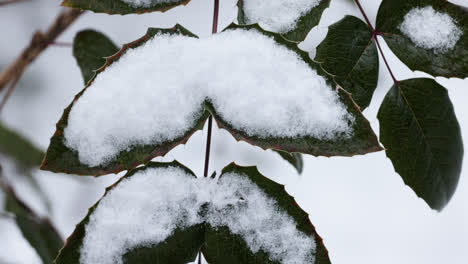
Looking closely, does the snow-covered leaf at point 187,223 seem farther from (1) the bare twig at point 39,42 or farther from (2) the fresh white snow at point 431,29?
(1) the bare twig at point 39,42

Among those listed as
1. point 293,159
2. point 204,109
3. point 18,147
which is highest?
point 204,109

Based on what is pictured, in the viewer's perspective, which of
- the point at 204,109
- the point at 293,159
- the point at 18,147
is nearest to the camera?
the point at 204,109

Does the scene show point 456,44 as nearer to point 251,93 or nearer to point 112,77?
point 251,93

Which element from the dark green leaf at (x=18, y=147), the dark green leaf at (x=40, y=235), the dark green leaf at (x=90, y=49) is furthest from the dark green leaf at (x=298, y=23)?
the dark green leaf at (x=18, y=147)

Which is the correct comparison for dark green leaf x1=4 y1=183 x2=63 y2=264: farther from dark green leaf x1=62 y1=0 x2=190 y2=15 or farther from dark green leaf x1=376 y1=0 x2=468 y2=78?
dark green leaf x1=376 y1=0 x2=468 y2=78

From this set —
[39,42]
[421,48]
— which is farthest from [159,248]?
[39,42]

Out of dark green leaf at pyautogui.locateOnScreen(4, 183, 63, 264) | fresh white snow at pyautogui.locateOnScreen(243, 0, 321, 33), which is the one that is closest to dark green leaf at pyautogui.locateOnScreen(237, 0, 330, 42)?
fresh white snow at pyautogui.locateOnScreen(243, 0, 321, 33)

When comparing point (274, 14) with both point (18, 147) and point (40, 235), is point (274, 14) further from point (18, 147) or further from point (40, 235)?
point (18, 147)
